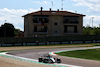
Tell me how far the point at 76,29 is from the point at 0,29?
156 feet

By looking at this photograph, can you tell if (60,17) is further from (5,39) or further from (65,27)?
(5,39)

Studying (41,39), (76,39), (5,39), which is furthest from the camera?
(76,39)

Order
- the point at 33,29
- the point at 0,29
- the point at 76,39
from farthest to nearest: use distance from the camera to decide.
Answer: the point at 0,29 < the point at 33,29 < the point at 76,39

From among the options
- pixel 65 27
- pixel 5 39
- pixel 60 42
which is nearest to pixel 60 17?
pixel 65 27

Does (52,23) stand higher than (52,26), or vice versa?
(52,23)

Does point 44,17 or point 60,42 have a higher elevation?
point 44,17

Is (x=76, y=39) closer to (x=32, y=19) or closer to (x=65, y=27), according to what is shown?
(x=65, y=27)

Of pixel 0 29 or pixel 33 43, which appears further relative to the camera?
pixel 0 29

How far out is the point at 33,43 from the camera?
66375 mm

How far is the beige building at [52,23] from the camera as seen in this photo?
85.2 meters

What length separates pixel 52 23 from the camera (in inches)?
3447

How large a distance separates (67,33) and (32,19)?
596 inches

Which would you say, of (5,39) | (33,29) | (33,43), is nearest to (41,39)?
(33,43)

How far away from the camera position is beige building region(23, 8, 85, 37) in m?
85.2
